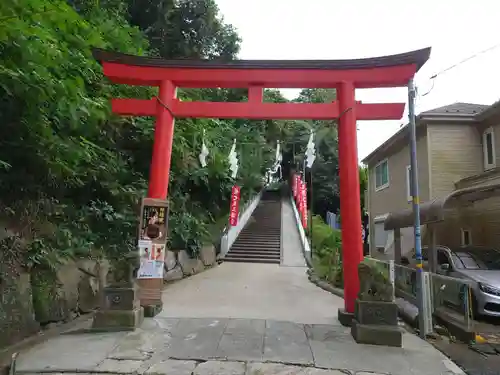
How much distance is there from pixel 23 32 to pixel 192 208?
11105mm

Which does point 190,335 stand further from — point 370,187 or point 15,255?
point 370,187

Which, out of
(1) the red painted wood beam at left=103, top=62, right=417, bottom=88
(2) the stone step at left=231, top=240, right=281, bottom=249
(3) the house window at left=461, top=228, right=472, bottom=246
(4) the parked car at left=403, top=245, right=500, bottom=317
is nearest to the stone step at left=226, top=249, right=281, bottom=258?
(2) the stone step at left=231, top=240, right=281, bottom=249

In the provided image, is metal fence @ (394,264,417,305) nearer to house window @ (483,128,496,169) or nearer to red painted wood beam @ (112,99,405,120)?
red painted wood beam @ (112,99,405,120)

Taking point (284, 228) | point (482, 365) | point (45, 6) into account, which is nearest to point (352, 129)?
point (482, 365)

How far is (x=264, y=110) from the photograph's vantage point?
739cm

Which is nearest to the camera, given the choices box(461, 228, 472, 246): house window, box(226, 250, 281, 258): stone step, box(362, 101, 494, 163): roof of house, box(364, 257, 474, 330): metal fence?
box(364, 257, 474, 330): metal fence

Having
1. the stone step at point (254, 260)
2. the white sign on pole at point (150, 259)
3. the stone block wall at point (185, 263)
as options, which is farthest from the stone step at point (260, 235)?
the white sign on pole at point (150, 259)

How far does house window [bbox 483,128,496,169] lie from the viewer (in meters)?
12.3

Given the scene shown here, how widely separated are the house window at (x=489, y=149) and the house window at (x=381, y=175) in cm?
484

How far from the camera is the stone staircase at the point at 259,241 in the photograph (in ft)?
58.9

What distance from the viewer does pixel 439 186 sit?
13.0 metres

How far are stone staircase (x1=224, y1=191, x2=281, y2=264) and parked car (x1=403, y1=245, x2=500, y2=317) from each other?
8.67 meters

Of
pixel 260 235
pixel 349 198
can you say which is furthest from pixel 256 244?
pixel 349 198

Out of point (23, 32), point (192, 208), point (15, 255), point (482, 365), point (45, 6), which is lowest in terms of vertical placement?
point (482, 365)
